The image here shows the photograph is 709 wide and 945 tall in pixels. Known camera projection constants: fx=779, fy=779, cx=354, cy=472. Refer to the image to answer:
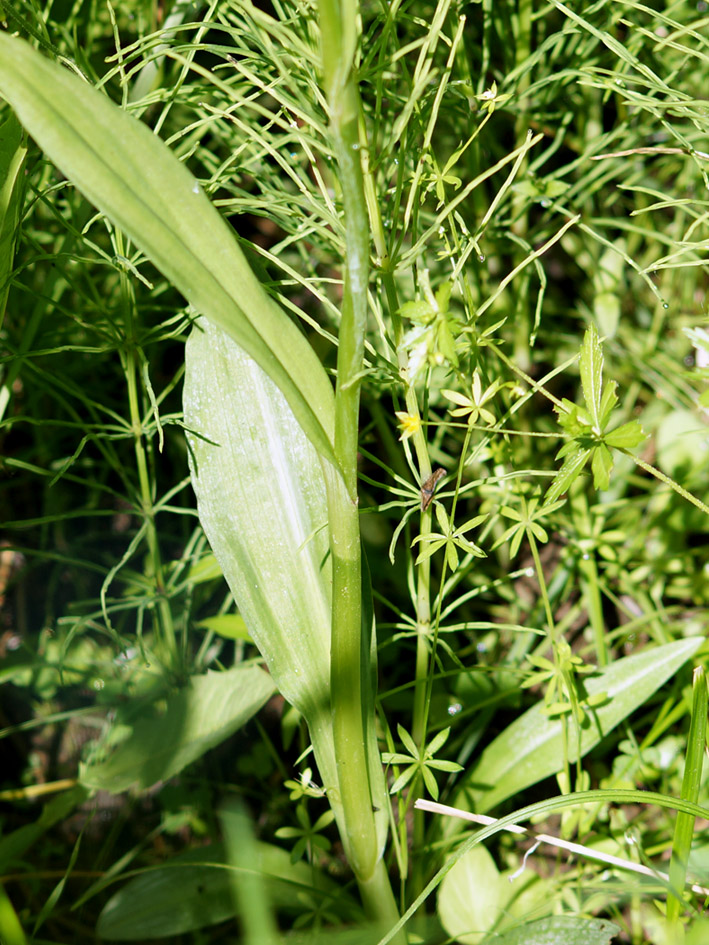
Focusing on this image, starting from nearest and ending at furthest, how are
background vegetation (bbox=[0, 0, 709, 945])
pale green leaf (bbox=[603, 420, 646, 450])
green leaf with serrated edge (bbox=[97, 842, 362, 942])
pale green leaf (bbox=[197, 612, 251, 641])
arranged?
pale green leaf (bbox=[603, 420, 646, 450]) → background vegetation (bbox=[0, 0, 709, 945]) → green leaf with serrated edge (bbox=[97, 842, 362, 942]) → pale green leaf (bbox=[197, 612, 251, 641])

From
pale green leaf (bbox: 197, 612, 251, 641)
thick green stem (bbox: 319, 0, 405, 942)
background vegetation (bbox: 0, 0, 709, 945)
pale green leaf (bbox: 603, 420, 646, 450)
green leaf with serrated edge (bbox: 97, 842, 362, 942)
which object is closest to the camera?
thick green stem (bbox: 319, 0, 405, 942)

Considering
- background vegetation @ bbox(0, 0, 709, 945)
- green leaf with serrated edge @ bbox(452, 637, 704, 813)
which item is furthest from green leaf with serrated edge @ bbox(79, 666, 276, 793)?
green leaf with serrated edge @ bbox(452, 637, 704, 813)

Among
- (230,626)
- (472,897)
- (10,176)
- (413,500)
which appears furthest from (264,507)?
(472,897)

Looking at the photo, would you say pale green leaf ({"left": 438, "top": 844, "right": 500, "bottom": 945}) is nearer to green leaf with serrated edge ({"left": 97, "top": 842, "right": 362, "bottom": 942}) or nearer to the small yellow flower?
green leaf with serrated edge ({"left": 97, "top": 842, "right": 362, "bottom": 942})

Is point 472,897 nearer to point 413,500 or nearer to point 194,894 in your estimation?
point 194,894

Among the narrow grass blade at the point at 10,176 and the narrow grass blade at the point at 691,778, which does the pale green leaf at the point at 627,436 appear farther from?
the narrow grass blade at the point at 10,176

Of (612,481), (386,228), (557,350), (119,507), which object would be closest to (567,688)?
(612,481)
